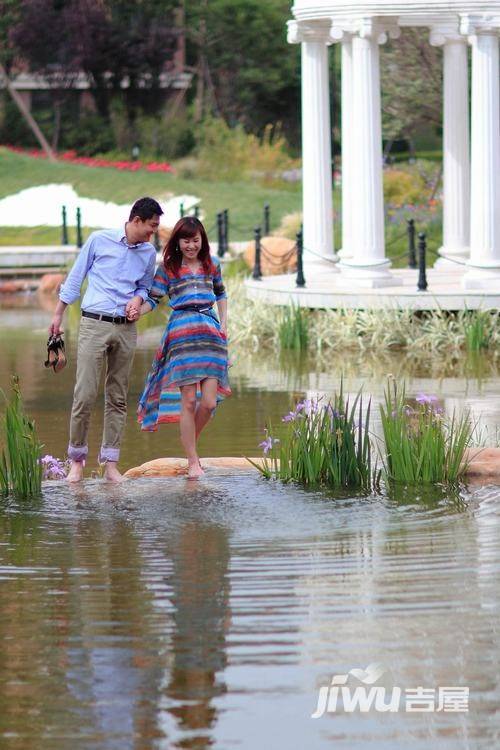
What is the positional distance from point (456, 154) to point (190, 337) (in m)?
13.8

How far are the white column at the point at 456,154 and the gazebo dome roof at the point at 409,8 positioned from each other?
8.81 ft

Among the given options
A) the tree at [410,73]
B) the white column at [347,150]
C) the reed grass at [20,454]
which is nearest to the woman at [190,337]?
the reed grass at [20,454]

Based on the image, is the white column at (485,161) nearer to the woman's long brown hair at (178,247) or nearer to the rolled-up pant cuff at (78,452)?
the woman's long brown hair at (178,247)

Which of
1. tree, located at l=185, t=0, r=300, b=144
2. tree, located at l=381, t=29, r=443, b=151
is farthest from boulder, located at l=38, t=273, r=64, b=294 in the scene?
tree, located at l=185, t=0, r=300, b=144

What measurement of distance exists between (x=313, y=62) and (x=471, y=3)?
2774mm

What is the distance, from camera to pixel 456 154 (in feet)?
79.4

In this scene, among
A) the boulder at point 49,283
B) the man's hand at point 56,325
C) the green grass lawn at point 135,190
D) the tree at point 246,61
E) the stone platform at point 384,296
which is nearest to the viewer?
the man's hand at point 56,325

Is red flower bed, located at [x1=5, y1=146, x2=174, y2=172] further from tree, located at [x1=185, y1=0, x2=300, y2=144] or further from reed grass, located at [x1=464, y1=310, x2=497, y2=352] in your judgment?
reed grass, located at [x1=464, y1=310, x2=497, y2=352]

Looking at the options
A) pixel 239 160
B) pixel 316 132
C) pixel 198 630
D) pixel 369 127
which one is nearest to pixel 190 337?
pixel 198 630

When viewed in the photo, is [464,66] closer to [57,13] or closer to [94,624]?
[94,624]

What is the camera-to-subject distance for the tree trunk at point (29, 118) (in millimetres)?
51969

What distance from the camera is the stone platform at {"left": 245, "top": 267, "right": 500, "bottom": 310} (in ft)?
67.0

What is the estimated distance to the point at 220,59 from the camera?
55000 millimetres

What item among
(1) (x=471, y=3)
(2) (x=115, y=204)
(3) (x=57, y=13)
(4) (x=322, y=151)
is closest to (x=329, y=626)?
(1) (x=471, y=3)
